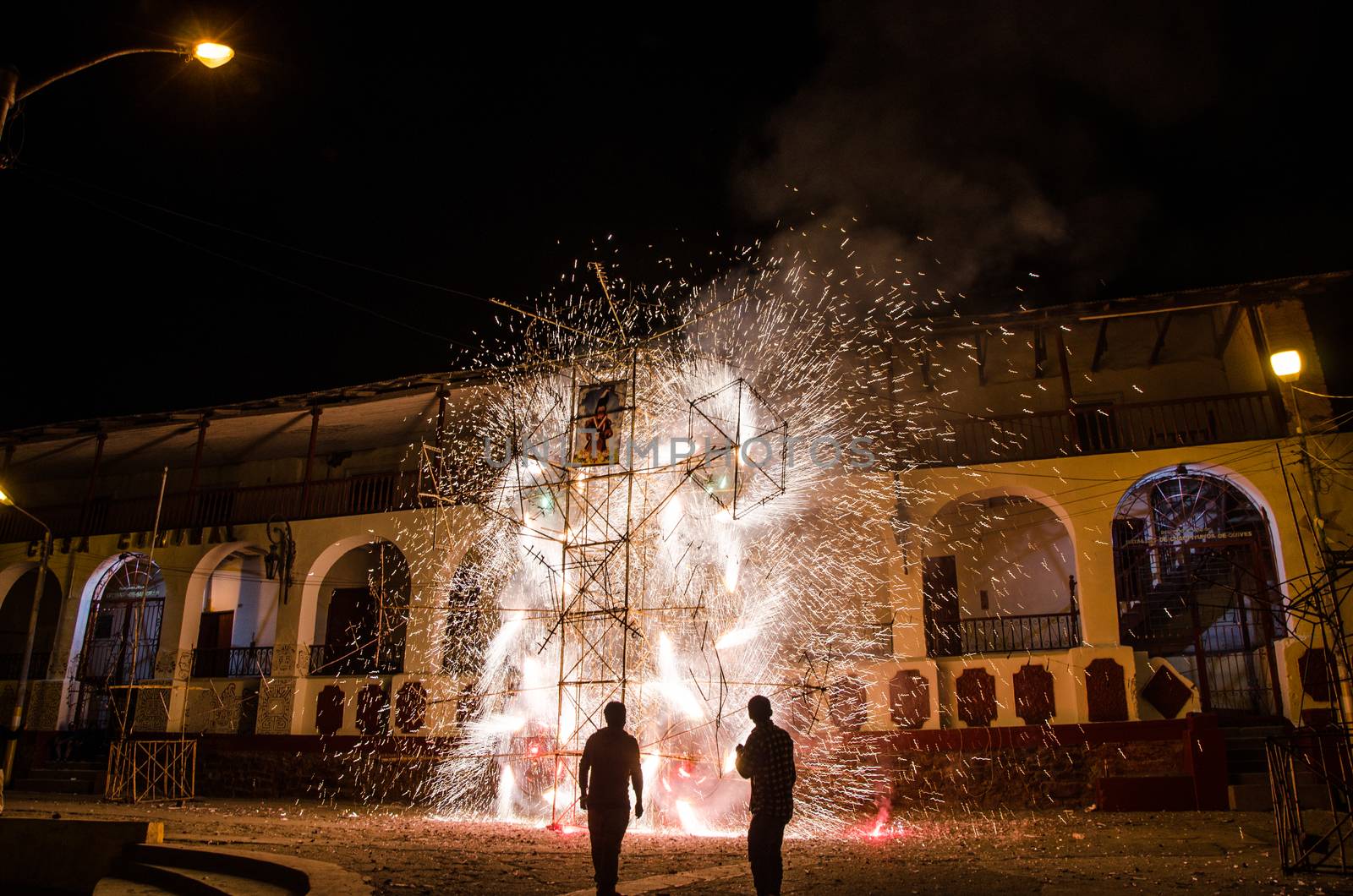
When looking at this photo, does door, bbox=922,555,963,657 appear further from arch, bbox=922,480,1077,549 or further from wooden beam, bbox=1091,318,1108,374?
wooden beam, bbox=1091,318,1108,374

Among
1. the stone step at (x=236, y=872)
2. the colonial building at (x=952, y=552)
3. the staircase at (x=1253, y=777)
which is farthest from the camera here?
the colonial building at (x=952, y=552)

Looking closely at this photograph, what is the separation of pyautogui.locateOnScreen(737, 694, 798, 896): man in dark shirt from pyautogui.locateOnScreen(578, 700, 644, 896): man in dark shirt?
683 millimetres

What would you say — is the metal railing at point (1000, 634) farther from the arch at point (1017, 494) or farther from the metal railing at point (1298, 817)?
the metal railing at point (1298, 817)

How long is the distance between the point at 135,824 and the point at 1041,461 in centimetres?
1110

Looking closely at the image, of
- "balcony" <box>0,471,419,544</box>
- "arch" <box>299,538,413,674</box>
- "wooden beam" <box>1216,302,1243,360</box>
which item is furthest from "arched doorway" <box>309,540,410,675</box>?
"wooden beam" <box>1216,302,1243,360</box>

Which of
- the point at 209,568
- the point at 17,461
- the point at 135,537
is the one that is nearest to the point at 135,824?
the point at 209,568

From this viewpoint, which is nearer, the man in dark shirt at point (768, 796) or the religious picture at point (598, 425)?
the man in dark shirt at point (768, 796)

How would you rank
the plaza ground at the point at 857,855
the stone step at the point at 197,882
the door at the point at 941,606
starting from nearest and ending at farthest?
1. the plaza ground at the point at 857,855
2. the stone step at the point at 197,882
3. the door at the point at 941,606

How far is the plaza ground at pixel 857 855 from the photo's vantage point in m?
6.56

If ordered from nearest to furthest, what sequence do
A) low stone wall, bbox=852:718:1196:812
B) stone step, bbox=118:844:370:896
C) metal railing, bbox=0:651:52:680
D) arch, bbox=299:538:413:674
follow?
stone step, bbox=118:844:370:896
low stone wall, bbox=852:718:1196:812
arch, bbox=299:538:413:674
metal railing, bbox=0:651:52:680

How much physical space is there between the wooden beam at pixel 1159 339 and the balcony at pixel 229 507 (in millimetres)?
11470

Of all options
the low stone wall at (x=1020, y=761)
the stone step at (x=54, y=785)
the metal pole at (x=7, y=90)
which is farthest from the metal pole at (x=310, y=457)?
the metal pole at (x=7, y=90)

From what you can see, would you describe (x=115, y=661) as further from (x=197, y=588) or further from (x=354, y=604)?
(x=354, y=604)

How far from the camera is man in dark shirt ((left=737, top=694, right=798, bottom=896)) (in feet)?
18.4
